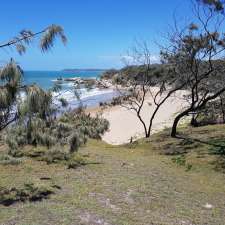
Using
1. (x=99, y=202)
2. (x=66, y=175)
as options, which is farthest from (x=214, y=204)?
(x=66, y=175)

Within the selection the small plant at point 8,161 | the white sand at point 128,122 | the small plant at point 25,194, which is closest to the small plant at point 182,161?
the small plant at point 8,161

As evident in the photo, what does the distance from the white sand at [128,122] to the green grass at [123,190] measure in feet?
31.9

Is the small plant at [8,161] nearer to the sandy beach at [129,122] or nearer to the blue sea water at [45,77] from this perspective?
the blue sea water at [45,77]

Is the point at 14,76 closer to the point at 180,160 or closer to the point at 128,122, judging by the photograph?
the point at 180,160

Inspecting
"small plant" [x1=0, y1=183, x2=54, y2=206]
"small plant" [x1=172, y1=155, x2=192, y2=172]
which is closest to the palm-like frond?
"small plant" [x1=0, y1=183, x2=54, y2=206]

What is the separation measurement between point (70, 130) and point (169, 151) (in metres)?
3.75

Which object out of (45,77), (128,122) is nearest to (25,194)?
(128,122)

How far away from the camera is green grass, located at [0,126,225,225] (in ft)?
18.0

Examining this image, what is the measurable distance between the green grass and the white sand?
9722mm

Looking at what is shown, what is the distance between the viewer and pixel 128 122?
86.1ft

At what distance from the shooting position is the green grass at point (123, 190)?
5477mm

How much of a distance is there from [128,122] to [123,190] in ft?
63.9

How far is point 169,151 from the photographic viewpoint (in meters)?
11.7

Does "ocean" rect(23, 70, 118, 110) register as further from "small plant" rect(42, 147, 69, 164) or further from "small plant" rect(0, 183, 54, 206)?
"small plant" rect(0, 183, 54, 206)
